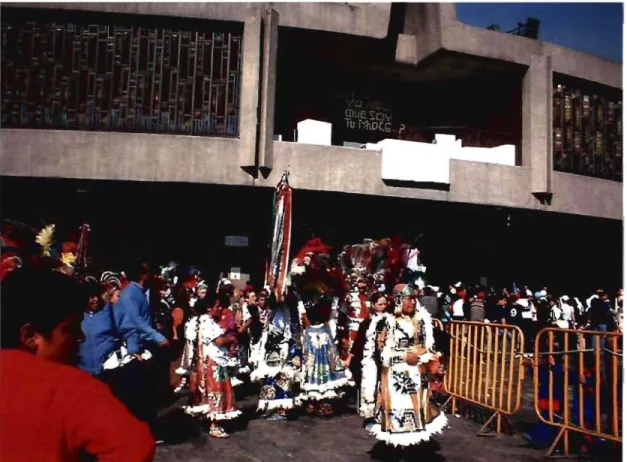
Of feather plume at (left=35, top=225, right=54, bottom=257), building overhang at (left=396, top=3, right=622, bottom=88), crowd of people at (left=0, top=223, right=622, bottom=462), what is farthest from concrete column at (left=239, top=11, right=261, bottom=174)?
feather plume at (left=35, top=225, right=54, bottom=257)

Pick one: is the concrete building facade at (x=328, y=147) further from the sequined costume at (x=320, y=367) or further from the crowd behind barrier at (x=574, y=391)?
the crowd behind barrier at (x=574, y=391)

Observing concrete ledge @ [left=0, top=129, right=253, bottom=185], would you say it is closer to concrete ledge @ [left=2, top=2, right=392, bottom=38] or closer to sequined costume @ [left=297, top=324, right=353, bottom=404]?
concrete ledge @ [left=2, top=2, right=392, bottom=38]

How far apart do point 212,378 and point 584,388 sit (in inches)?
160

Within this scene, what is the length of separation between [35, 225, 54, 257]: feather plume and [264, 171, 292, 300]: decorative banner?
2.40 m

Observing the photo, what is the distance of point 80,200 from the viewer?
53.3ft

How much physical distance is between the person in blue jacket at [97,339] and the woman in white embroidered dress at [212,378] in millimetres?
1199

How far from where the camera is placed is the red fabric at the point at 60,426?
5.66 ft

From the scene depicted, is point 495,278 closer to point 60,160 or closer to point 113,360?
point 60,160

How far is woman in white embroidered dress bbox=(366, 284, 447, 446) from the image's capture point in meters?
5.63

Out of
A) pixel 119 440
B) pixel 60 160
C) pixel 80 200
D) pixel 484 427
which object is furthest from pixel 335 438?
pixel 80 200

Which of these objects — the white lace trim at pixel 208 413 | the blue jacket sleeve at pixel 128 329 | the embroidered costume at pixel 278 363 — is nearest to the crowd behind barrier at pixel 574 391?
the embroidered costume at pixel 278 363

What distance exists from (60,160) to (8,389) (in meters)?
14.2

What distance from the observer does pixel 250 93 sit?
49.9 ft

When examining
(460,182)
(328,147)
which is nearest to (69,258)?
(328,147)
